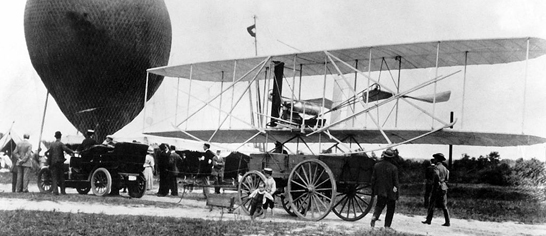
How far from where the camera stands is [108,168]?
13.2 metres

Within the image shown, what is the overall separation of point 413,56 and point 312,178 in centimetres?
324

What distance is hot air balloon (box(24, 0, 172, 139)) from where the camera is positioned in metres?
21.6

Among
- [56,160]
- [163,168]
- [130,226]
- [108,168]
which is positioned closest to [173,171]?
[163,168]

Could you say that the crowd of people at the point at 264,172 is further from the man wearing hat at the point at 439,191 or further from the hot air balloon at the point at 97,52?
the hot air balloon at the point at 97,52

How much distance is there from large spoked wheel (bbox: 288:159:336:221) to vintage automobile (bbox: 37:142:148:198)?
4.81m

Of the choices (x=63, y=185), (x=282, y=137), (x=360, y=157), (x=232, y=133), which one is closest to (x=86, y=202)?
(x=63, y=185)

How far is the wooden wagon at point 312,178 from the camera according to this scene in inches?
393

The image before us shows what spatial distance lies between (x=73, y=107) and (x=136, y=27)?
476 centimetres

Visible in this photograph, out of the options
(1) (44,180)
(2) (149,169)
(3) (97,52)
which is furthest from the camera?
(3) (97,52)

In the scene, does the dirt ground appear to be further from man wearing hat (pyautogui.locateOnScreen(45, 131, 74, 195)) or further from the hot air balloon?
the hot air balloon

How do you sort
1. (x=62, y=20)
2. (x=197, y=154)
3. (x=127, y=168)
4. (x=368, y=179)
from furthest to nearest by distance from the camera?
(x=62, y=20) → (x=197, y=154) → (x=127, y=168) → (x=368, y=179)

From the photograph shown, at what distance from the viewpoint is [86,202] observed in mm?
11383

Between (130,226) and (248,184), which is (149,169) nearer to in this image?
(248,184)

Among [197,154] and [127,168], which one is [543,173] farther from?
[197,154]
